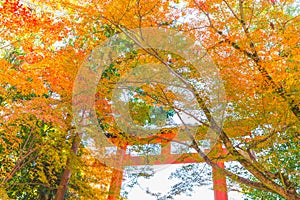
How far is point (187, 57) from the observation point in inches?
111

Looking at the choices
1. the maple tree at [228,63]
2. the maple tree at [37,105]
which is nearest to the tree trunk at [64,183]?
the maple tree at [37,105]

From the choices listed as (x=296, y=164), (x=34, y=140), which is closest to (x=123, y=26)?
(x=296, y=164)

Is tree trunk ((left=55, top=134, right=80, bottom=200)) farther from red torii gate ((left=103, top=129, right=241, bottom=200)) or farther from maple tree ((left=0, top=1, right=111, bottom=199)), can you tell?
red torii gate ((left=103, top=129, right=241, bottom=200))

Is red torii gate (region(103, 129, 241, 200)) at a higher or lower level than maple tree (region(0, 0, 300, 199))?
lower

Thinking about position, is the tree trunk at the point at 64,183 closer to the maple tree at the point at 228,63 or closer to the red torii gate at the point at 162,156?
the maple tree at the point at 228,63

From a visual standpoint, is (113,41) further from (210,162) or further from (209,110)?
(210,162)

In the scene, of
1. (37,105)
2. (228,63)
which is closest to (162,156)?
(228,63)

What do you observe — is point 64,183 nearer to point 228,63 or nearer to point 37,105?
point 37,105

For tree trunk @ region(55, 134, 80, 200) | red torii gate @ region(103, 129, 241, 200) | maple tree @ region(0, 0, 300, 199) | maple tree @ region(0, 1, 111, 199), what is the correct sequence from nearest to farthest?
maple tree @ region(0, 0, 300, 199) < red torii gate @ region(103, 129, 241, 200) < maple tree @ region(0, 1, 111, 199) < tree trunk @ region(55, 134, 80, 200)

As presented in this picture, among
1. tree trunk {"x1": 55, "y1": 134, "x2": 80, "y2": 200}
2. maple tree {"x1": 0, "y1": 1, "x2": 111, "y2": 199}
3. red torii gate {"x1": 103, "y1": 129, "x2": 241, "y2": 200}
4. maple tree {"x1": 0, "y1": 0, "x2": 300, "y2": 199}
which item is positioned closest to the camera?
maple tree {"x1": 0, "y1": 0, "x2": 300, "y2": 199}

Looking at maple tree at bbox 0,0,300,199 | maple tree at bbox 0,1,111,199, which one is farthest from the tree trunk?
maple tree at bbox 0,0,300,199

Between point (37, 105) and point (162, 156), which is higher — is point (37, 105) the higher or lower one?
the higher one

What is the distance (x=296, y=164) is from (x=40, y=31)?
156 inches

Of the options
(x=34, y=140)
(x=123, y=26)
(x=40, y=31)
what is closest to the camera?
(x=123, y=26)
